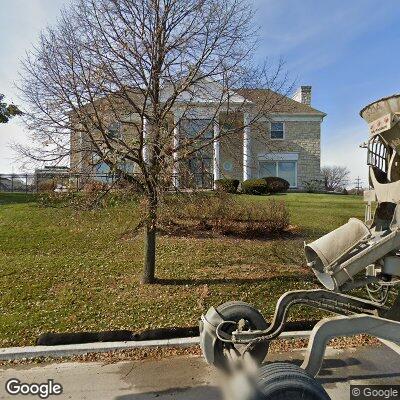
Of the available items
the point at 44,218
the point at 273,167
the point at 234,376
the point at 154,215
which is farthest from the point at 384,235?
the point at 273,167

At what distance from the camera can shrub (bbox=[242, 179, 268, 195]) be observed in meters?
20.0

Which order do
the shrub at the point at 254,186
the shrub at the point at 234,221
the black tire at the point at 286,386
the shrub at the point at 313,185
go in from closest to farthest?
the black tire at the point at 286,386 < the shrub at the point at 234,221 < the shrub at the point at 254,186 < the shrub at the point at 313,185

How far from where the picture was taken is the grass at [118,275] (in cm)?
570

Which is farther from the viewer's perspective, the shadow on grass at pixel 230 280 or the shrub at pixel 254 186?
the shrub at pixel 254 186

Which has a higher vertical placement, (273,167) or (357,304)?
(273,167)

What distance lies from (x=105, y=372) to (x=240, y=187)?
16738mm

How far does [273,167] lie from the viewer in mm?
26516

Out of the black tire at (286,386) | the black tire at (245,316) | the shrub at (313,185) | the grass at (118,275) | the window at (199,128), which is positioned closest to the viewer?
the black tire at (286,386)

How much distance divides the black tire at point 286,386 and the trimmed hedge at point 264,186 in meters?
17.4

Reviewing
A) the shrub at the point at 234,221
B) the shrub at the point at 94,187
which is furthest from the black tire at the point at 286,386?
the shrub at the point at 234,221

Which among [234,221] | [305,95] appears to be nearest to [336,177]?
[305,95]

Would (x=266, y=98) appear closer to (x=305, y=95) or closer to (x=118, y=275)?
(x=118, y=275)

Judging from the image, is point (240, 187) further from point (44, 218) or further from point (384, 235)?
point (384, 235)

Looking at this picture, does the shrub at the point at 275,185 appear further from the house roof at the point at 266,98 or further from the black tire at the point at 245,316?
the black tire at the point at 245,316
